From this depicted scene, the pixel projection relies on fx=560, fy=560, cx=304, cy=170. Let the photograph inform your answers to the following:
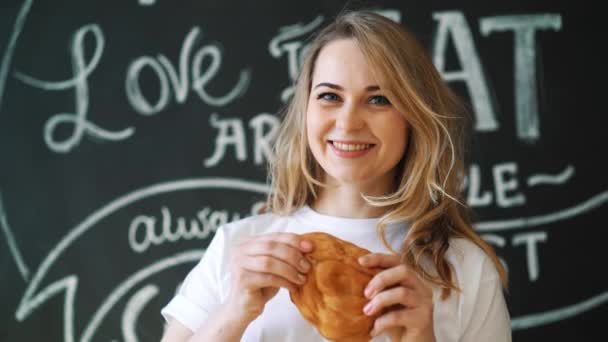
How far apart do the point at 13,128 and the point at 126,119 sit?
1.36ft

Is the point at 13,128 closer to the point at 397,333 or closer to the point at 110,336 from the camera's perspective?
the point at 110,336

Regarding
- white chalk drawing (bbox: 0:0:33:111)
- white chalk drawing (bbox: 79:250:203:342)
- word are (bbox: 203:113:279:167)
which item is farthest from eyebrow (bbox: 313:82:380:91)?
white chalk drawing (bbox: 0:0:33:111)

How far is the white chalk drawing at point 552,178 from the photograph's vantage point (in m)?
1.90

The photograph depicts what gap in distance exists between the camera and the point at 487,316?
1195 mm

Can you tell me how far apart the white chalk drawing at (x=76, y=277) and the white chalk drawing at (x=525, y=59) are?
928 mm

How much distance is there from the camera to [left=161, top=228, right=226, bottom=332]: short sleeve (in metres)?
1.25

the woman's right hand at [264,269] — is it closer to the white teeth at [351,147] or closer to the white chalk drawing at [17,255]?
the white teeth at [351,147]

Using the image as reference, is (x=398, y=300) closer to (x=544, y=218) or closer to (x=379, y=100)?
(x=379, y=100)

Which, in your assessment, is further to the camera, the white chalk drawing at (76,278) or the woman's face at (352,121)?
the white chalk drawing at (76,278)

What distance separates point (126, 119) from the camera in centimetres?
200

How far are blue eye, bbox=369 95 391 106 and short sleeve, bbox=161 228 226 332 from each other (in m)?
0.47

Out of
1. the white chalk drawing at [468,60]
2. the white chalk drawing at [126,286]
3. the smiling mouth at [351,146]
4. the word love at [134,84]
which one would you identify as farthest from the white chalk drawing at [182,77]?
the smiling mouth at [351,146]

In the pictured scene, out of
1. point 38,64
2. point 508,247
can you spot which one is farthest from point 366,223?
point 38,64

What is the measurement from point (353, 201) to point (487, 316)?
388 mm
